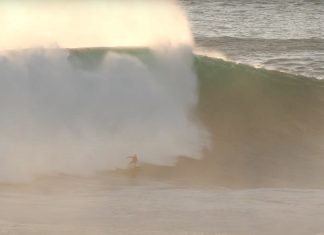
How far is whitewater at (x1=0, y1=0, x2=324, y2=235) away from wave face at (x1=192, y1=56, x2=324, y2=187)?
3 cm

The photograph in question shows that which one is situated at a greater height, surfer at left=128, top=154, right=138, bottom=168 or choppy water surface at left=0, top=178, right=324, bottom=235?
choppy water surface at left=0, top=178, right=324, bottom=235

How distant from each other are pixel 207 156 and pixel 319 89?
5764 millimetres

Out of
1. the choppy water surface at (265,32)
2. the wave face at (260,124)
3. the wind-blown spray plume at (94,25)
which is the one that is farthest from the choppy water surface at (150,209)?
the choppy water surface at (265,32)

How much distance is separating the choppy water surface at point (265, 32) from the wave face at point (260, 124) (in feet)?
16.3

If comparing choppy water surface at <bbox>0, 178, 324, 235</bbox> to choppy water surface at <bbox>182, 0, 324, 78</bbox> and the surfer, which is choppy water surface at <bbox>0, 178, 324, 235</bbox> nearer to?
the surfer

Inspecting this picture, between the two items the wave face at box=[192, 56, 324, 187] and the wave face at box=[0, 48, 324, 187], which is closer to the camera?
the wave face at box=[0, 48, 324, 187]

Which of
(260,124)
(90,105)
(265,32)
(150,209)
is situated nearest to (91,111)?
(90,105)

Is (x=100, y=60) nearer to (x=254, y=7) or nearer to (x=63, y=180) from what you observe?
(x=63, y=180)

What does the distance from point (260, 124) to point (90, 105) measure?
10.0ft

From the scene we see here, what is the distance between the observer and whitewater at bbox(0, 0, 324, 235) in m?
10.1

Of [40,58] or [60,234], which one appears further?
[40,58]

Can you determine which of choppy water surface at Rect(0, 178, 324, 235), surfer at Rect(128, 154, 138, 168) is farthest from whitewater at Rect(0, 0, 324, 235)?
surfer at Rect(128, 154, 138, 168)

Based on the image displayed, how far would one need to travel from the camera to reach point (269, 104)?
17359 millimetres

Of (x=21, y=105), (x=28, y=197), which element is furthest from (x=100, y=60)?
(x=28, y=197)
